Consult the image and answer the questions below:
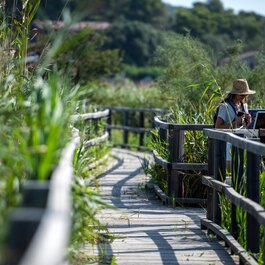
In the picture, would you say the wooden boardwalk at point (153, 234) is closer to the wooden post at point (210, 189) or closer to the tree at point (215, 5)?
the wooden post at point (210, 189)

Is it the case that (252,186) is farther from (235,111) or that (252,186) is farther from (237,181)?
(235,111)

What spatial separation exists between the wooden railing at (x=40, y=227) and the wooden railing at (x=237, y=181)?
2447 mm

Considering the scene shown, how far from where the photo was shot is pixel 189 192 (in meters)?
10.8

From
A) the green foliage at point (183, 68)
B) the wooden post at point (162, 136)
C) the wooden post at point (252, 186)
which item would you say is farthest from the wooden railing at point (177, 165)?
the wooden post at point (252, 186)

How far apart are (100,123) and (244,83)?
6.27m

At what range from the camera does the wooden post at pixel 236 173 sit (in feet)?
24.5

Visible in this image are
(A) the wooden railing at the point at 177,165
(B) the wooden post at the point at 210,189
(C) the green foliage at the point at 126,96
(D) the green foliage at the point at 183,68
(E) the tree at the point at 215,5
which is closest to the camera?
(B) the wooden post at the point at 210,189

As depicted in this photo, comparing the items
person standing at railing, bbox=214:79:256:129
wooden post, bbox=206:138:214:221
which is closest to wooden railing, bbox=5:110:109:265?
wooden post, bbox=206:138:214:221

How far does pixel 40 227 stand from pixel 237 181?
4.38 meters

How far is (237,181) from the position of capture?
7461mm

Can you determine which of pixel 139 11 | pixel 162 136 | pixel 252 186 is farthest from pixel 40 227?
pixel 139 11

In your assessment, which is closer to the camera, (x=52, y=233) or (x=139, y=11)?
(x=52, y=233)

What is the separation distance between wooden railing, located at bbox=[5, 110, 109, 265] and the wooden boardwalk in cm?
183

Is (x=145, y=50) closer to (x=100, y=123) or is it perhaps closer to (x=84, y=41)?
(x=84, y=41)
